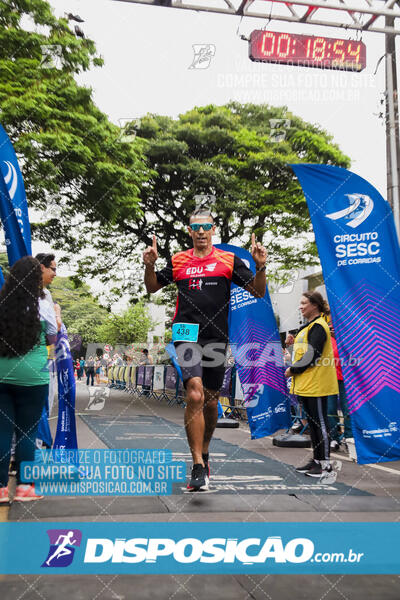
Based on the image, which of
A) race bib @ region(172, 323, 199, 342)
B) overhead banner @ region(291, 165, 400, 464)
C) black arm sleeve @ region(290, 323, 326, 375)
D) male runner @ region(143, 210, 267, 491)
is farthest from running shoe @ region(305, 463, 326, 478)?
race bib @ region(172, 323, 199, 342)

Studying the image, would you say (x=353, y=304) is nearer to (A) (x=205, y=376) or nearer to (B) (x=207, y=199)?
(A) (x=205, y=376)

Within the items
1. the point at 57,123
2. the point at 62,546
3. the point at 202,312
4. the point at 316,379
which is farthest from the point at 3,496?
the point at 57,123

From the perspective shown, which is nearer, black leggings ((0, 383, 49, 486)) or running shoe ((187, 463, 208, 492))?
black leggings ((0, 383, 49, 486))

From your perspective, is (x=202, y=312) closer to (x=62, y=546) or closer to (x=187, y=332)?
(x=187, y=332)

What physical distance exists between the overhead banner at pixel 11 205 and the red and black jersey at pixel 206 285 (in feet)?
3.97

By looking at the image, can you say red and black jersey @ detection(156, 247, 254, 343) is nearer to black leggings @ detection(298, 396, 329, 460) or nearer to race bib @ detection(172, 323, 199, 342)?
race bib @ detection(172, 323, 199, 342)

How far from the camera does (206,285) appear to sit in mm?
4469

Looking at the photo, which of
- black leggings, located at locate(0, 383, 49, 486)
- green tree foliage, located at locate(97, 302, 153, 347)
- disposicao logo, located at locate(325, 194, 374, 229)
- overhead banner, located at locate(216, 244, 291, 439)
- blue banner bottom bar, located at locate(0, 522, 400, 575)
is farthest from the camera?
green tree foliage, located at locate(97, 302, 153, 347)

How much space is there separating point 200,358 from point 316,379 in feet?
4.97

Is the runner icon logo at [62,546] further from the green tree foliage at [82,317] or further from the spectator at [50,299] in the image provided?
the green tree foliage at [82,317]

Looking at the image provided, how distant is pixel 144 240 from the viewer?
22.0m

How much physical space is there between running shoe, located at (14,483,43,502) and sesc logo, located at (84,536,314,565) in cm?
132

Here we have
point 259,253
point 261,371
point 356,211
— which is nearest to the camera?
point 259,253

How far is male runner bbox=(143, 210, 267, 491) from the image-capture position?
14.0 feet
